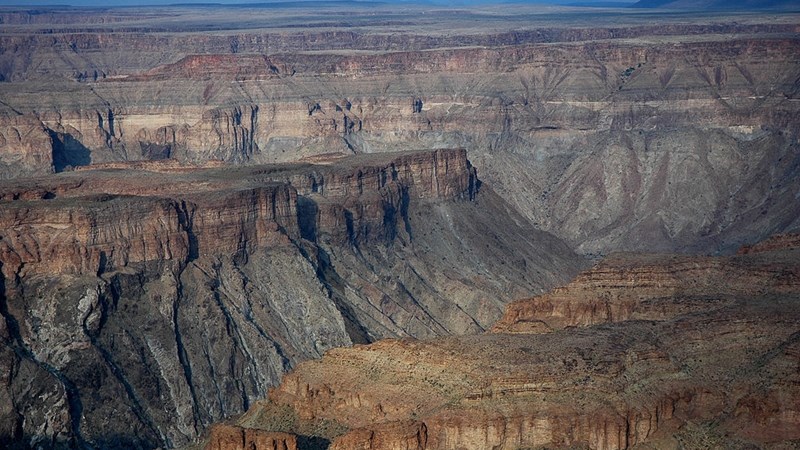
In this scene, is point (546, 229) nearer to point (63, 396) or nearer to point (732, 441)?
point (63, 396)

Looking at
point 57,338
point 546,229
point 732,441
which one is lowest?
point 546,229

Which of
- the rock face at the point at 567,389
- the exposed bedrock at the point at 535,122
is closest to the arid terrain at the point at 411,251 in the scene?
the rock face at the point at 567,389

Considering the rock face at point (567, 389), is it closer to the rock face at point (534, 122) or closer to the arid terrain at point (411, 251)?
the arid terrain at point (411, 251)

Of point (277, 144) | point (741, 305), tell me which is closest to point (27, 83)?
point (277, 144)

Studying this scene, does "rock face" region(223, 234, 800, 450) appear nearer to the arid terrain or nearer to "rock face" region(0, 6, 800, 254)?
the arid terrain

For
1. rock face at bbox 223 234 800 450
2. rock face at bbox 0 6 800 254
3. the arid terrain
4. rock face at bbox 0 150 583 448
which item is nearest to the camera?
rock face at bbox 223 234 800 450

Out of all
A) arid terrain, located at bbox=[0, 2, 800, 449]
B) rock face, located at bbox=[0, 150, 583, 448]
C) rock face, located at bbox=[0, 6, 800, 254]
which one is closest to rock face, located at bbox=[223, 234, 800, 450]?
arid terrain, located at bbox=[0, 2, 800, 449]

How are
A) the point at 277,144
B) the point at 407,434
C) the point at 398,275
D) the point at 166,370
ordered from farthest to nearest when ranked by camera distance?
the point at 277,144
the point at 398,275
the point at 166,370
the point at 407,434
